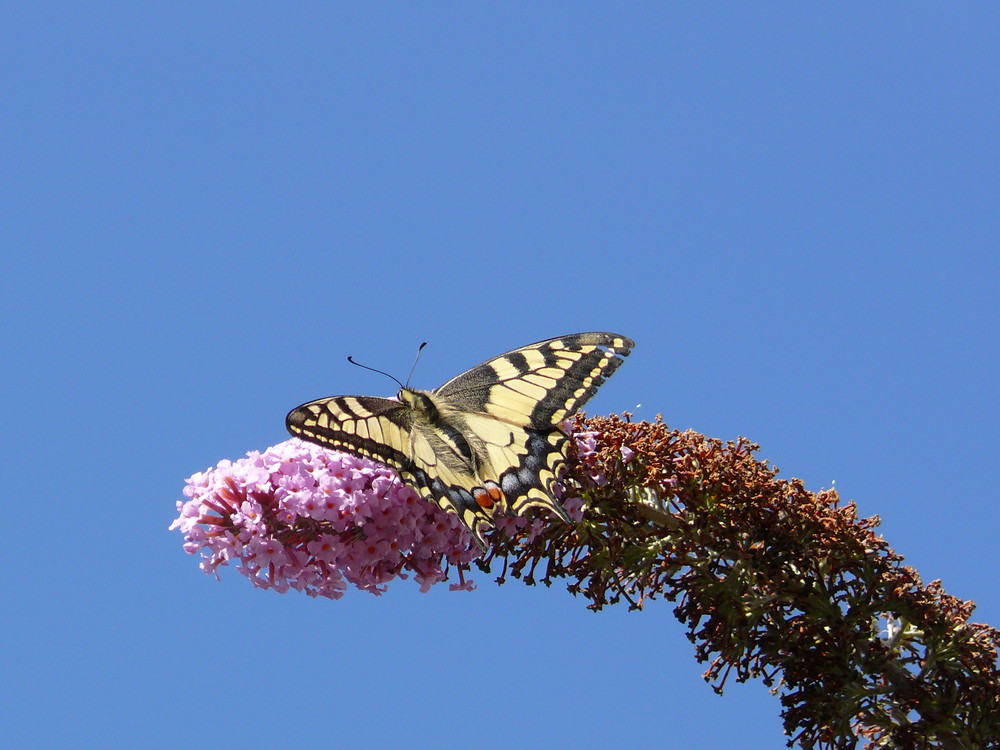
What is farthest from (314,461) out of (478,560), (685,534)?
(685,534)

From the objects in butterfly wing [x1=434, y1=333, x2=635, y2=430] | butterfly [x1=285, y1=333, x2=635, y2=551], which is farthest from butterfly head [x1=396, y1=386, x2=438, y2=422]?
butterfly wing [x1=434, y1=333, x2=635, y2=430]

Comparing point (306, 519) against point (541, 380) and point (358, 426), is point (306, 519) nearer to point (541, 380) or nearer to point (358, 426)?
point (358, 426)

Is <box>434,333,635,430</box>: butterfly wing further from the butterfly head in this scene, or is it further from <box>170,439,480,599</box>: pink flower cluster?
<box>170,439,480,599</box>: pink flower cluster

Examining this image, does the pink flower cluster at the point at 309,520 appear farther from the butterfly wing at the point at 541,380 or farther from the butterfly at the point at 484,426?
the butterfly wing at the point at 541,380

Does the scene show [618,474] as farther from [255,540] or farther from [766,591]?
[255,540]

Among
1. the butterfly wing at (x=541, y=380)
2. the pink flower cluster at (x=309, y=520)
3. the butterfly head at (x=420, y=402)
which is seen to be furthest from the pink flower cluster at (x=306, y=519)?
the butterfly wing at (x=541, y=380)

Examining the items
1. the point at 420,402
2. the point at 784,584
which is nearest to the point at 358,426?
the point at 420,402

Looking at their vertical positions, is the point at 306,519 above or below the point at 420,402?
below
